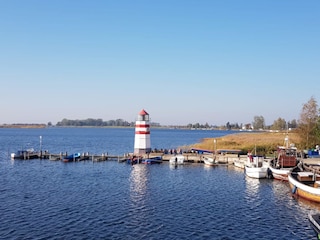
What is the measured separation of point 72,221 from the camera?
111ft

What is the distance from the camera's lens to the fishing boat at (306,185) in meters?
41.7

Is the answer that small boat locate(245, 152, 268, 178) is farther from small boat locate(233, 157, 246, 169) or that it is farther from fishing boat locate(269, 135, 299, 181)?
small boat locate(233, 157, 246, 169)

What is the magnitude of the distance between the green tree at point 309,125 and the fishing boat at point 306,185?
1333 inches

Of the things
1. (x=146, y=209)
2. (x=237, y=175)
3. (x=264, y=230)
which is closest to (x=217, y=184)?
(x=237, y=175)

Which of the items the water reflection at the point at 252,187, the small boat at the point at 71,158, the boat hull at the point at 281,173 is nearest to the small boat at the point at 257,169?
the water reflection at the point at 252,187

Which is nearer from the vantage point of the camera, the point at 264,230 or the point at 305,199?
the point at 264,230

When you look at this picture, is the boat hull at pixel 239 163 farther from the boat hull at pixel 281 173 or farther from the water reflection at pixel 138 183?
the water reflection at pixel 138 183

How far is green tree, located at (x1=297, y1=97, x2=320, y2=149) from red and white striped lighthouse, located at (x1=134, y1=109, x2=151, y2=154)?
3494cm

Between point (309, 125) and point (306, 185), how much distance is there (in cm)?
4194

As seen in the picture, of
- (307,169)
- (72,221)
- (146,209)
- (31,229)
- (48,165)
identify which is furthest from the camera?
(48,165)

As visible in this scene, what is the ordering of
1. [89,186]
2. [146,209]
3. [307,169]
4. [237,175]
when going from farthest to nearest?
[237,175] → [307,169] → [89,186] → [146,209]

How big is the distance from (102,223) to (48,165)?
46455mm

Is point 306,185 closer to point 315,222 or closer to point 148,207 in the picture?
point 315,222

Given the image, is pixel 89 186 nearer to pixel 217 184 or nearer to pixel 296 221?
pixel 217 184
